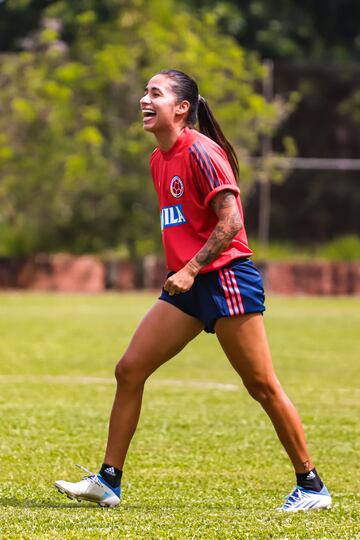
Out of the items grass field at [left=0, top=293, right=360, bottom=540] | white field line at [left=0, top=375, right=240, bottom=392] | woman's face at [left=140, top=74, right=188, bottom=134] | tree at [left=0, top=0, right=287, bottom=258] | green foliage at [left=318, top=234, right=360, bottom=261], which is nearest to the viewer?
grass field at [left=0, top=293, right=360, bottom=540]

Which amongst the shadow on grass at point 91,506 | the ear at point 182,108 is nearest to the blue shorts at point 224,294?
the ear at point 182,108

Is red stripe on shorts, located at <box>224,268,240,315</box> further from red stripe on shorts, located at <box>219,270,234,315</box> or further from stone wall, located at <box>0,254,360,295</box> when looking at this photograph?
stone wall, located at <box>0,254,360,295</box>

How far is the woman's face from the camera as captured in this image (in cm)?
604

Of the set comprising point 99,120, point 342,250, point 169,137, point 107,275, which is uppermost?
point 99,120

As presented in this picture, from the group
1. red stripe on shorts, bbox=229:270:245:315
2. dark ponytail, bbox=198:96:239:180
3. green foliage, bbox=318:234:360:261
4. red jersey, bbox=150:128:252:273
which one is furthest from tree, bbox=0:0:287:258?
red stripe on shorts, bbox=229:270:245:315

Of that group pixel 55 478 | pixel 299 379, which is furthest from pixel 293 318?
pixel 55 478

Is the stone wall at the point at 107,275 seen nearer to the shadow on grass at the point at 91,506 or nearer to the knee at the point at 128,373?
the shadow on grass at the point at 91,506

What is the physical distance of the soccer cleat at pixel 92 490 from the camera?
20.0 feet

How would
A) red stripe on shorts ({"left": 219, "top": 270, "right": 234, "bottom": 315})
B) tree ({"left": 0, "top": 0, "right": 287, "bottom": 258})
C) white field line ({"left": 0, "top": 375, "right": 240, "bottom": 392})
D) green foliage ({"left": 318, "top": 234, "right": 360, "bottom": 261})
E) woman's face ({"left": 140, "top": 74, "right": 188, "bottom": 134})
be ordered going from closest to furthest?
red stripe on shorts ({"left": 219, "top": 270, "right": 234, "bottom": 315}), woman's face ({"left": 140, "top": 74, "right": 188, "bottom": 134}), white field line ({"left": 0, "top": 375, "right": 240, "bottom": 392}), tree ({"left": 0, "top": 0, "right": 287, "bottom": 258}), green foliage ({"left": 318, "top": 234, "right": 360, "bottom": 261})

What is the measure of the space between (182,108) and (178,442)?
3199 mm

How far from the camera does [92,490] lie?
20.1ft

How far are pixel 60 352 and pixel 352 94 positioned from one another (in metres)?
24.0

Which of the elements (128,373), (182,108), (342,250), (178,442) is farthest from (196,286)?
(342,250)

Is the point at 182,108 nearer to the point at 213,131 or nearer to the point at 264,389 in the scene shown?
the point at 213,131
